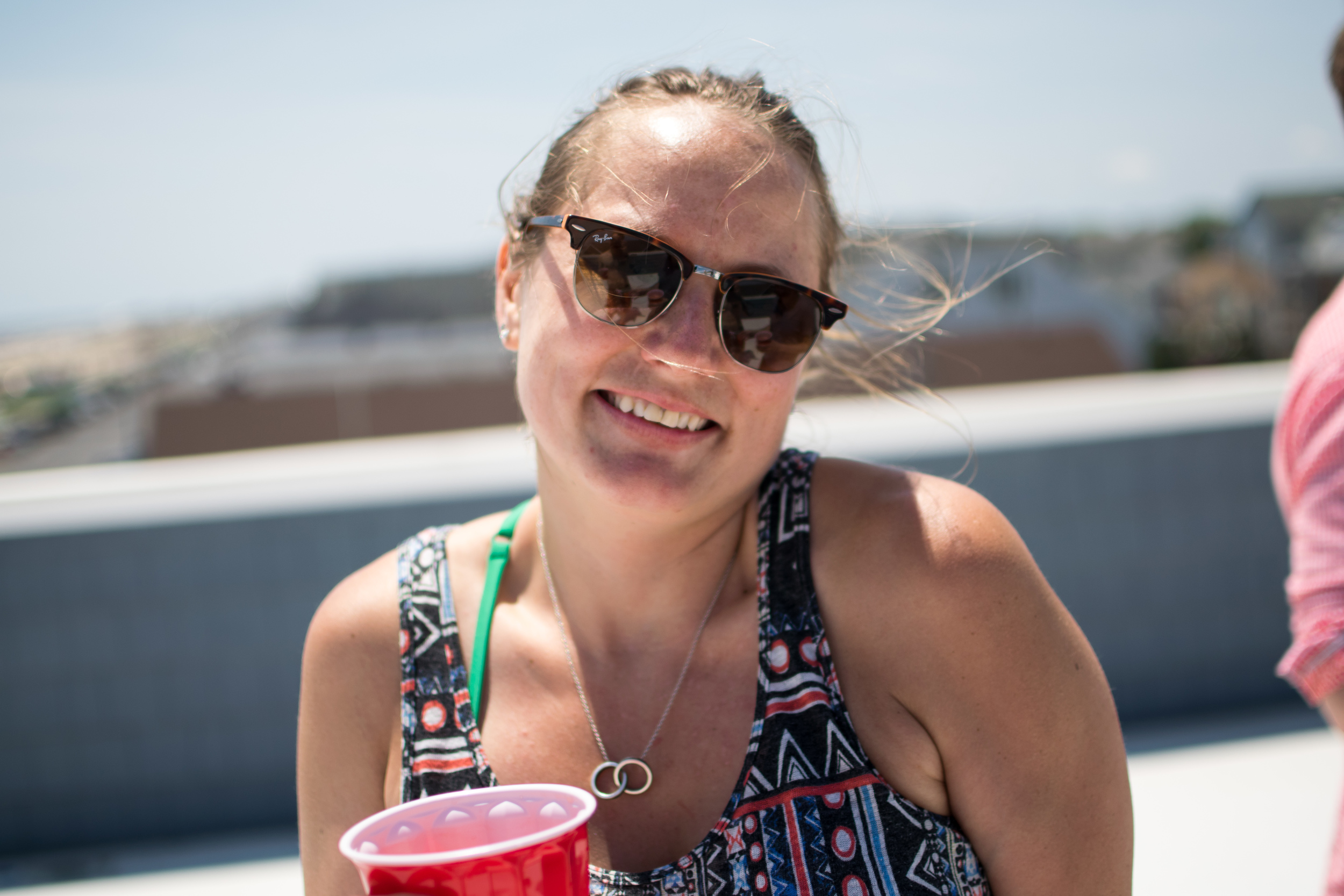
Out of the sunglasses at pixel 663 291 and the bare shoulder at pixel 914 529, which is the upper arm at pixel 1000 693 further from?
the sunglasses at pixel 663 291

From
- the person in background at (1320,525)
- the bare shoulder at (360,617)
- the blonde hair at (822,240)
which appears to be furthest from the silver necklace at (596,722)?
the person in background at (1320,525)

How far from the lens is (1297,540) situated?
1.45 m

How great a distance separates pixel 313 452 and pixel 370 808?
368cm

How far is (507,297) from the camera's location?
148cm

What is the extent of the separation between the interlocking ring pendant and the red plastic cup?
13.7 inches

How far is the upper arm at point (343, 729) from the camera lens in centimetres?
130

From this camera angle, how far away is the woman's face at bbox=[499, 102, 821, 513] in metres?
1.18

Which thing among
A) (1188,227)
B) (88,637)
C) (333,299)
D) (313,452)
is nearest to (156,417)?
(313,452)

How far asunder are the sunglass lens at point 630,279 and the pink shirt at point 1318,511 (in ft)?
3.27

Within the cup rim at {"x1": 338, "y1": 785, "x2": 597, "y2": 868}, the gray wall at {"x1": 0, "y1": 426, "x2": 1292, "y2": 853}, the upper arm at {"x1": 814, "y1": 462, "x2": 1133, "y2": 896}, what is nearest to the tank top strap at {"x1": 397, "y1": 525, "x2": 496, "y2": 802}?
the cup rim at {"x1": 338, "y1": 785, "x2": 597, "y2": 868}

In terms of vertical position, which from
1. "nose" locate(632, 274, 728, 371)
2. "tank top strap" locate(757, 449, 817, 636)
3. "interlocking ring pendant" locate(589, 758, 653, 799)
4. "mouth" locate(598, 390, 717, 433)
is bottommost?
"interlocking ring pendant" locate(589, 758, 653, 799)

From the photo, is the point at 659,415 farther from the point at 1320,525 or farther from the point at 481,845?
the point at 1320,525

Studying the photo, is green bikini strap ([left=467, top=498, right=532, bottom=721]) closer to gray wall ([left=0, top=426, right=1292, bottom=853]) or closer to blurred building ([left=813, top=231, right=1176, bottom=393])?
gray wall ([left=0, top=426, right=1292, bottom=853])

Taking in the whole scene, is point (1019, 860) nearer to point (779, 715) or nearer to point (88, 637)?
point (779, 715)
